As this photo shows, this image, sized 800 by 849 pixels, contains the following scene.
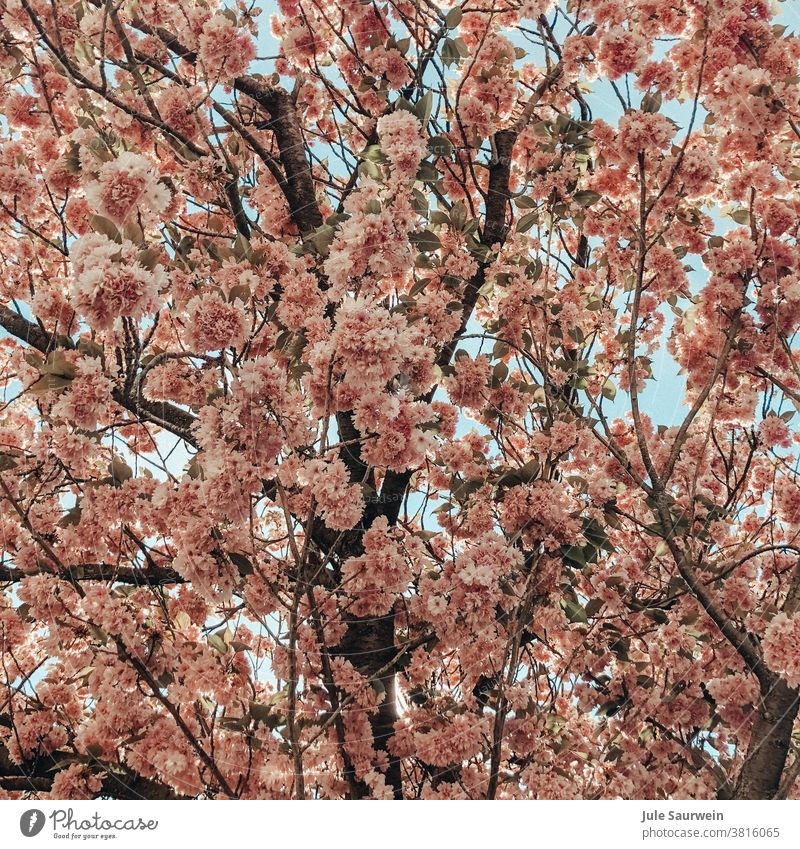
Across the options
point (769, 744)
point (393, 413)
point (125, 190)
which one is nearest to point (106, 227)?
point (125, 190)

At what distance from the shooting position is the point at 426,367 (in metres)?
1.80

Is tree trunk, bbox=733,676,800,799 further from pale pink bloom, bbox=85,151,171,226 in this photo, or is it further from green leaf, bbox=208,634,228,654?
pale pink bloom, bbox=85,151,171,226

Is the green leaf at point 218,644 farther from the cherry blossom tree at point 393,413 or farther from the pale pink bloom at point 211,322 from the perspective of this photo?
the pale pink bloom at point 211,322

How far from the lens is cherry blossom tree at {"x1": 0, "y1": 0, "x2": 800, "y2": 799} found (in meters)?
1.59
